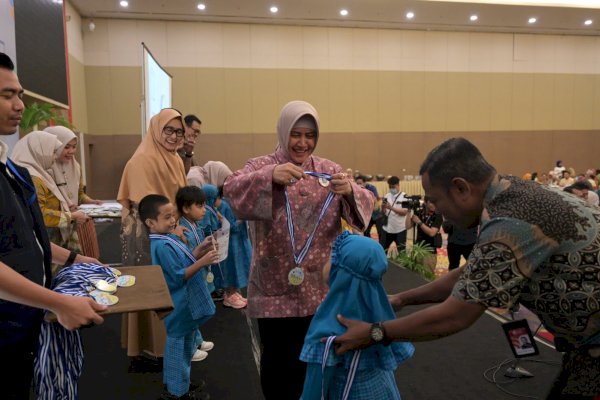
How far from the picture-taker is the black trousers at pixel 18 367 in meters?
1.28

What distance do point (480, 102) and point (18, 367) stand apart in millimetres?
13803

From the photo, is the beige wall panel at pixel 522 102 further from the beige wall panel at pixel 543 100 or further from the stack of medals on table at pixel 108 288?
the stack of medals on table at pixel 108 288

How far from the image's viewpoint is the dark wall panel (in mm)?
5379

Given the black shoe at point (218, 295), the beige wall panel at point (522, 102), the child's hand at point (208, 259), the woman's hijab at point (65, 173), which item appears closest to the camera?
the child's hand at point (208, 259)

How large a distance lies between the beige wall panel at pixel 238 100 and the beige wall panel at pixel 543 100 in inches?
342

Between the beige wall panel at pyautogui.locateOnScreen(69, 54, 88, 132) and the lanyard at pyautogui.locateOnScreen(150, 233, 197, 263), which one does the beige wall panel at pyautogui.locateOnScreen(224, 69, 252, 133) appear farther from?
the lanyard at pyautogui.locateOnScreen(150, 233, 197, 263)

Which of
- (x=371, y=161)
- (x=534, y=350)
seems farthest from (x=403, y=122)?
(x=534, y=350)

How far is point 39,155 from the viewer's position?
2.82 meters

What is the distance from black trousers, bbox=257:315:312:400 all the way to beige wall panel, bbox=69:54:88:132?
9.37 m

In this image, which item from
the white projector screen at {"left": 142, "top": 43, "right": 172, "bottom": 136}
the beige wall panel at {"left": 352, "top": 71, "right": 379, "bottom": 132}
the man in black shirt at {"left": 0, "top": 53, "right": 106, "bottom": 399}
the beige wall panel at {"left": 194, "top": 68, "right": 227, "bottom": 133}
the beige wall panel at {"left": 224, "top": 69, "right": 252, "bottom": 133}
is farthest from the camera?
the beige wall panel at {"left": 352, "top": 71, "right": 379, "bottom": 132}

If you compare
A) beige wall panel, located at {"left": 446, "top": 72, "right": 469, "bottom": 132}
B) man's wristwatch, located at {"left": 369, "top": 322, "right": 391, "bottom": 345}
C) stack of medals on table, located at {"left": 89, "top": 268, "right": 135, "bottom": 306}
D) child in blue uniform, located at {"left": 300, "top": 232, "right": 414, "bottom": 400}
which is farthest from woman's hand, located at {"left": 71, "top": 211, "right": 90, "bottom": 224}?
beige wall panel, located at {"left": 446, "top": 72, "right": 469, "bottom": 132}

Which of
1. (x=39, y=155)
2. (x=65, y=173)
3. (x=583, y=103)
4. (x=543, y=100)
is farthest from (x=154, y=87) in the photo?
(x=583, y=103)

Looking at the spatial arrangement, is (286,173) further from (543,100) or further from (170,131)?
(543,100)

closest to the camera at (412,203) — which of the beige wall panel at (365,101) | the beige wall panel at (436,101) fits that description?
the beige wall panel at (365,101)
